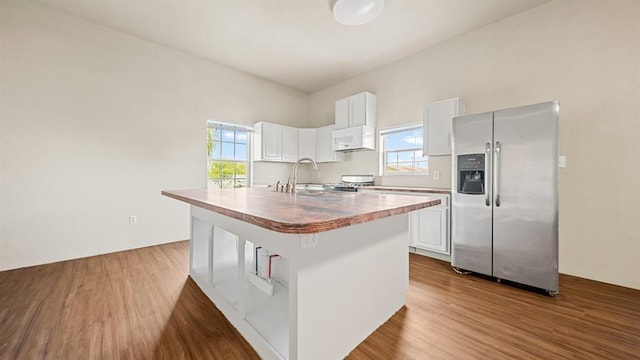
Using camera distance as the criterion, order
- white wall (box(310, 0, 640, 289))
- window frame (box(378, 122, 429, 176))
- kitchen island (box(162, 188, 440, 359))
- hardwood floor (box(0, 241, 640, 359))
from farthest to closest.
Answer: window frame (box(378, 122, 429, 176)) < white wall (box(310, 0, 640, 289)) < hardwood floor (box(0, 241, 640, 359)) < kitchen island (box(162, 188, 440, 359))

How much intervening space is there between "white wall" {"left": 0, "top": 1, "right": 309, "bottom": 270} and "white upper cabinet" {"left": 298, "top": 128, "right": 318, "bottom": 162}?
174cm

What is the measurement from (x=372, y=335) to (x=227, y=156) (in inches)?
152

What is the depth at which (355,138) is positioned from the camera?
13.9 ft

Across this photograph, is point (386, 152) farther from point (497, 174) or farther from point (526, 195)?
point (526, 195)

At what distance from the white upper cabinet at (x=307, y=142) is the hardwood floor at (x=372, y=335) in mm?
3313

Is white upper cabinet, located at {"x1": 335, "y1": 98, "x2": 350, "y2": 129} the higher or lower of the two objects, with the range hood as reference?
higher

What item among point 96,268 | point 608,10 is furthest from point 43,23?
point 608,10

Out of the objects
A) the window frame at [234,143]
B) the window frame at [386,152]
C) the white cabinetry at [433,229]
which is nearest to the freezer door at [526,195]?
the white cabinetry at [433,229]

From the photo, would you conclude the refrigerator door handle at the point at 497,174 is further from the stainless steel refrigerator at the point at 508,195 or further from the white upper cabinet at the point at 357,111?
the white upper cabinet at the point at 357,111

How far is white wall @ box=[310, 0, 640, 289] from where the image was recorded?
2.24 m

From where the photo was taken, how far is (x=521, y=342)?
1.49 m

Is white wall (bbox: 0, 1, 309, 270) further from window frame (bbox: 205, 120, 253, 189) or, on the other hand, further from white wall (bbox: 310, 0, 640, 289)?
white wall (bbox: 310, 0, 640, 289)

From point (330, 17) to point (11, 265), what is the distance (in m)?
4.57

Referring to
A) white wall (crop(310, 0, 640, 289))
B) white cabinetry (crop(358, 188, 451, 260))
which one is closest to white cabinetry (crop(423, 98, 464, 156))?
white wall (crop(310, 0, 640, 289))
